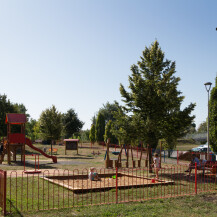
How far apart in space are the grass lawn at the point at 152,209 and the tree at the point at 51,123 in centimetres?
2930

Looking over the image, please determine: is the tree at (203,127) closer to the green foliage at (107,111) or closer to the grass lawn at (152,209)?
the green foliage at (107,111)

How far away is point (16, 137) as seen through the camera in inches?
998

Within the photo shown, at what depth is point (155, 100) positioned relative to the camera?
17.0 m

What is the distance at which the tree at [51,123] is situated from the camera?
3728 centimetres

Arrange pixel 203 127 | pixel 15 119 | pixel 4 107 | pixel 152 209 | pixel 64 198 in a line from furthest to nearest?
pixel 203 127, pixel 4 107, pixel 15 119, pixel 64 198, pixel 152 209

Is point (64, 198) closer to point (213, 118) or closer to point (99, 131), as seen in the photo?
point (213, 118)

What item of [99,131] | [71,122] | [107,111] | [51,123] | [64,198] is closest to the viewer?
[64,198]

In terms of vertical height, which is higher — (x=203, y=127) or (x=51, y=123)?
(x=51, y=123)

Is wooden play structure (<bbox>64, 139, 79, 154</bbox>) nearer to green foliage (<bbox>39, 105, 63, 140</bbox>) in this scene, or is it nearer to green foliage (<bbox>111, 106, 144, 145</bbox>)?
green foliage (<bbox>39, 105, 63, 140</bbox>)

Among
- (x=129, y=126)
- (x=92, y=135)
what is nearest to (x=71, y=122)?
(x=92, y=135)

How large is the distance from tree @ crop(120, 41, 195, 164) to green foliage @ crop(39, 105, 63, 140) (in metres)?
21.2

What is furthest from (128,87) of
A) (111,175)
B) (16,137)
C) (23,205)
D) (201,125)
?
(201,125)

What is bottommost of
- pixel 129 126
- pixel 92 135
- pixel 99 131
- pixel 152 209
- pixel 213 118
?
pixel 152 209

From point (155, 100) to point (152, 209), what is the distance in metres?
9.44
